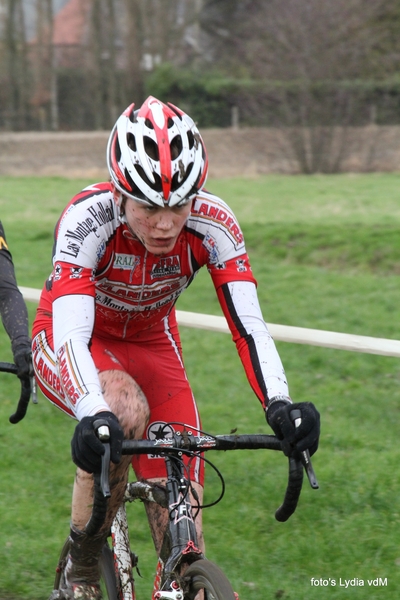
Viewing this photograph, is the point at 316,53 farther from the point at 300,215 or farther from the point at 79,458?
the point at 79,458

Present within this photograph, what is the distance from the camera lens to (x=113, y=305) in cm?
354

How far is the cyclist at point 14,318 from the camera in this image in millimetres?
3818

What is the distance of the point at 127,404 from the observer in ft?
10.1

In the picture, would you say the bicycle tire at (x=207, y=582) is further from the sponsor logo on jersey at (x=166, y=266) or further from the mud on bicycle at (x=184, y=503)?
the sponsor logo on jersey at (x=166, y=266)

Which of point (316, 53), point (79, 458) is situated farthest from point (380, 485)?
point (316, 53)

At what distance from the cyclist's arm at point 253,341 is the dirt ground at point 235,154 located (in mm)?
23091

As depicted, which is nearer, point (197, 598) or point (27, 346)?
point (197, 598)

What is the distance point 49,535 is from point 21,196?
675 inches

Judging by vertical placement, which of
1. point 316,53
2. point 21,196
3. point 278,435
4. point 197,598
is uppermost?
point 278,435

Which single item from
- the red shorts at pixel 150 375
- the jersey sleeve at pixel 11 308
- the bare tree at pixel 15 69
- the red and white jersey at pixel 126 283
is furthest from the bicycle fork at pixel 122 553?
the bare tree at pixel 15 69

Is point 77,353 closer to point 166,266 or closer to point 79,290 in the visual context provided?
point 79,290

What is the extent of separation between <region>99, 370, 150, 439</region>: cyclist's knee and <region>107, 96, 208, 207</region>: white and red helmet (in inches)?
27.4

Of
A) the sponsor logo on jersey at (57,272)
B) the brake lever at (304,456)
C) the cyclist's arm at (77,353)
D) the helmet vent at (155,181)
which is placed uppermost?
the helmet vent at (155,181)

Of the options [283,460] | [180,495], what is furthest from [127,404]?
[283,460]
